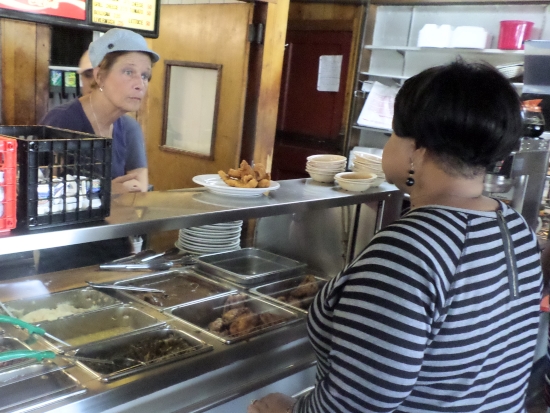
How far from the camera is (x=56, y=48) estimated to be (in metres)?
3.57

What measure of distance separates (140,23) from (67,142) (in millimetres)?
1962

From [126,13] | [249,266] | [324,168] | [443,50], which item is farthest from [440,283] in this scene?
[443,50]

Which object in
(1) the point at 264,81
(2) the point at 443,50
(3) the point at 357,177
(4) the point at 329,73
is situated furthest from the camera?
(4) the point at 329,73

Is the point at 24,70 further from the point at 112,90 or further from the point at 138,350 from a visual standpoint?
the point at 138,350

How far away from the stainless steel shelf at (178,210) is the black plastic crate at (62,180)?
0.09 ft

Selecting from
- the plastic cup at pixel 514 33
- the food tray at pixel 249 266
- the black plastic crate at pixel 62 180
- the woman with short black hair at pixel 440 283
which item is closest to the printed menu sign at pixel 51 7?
the food tray at pixel 249 266

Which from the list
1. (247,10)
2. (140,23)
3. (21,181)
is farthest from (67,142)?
(247,10)

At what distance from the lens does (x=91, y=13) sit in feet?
8.52

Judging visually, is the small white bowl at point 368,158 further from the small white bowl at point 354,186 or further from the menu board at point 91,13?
the menu board at point 91,13

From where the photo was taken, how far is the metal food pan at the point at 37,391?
3.57ft

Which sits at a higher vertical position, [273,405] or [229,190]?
[229,190]

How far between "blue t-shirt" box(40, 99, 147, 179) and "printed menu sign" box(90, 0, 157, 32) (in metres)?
0.65

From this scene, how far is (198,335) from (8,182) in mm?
705

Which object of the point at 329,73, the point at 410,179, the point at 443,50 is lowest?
the point at 410,179
